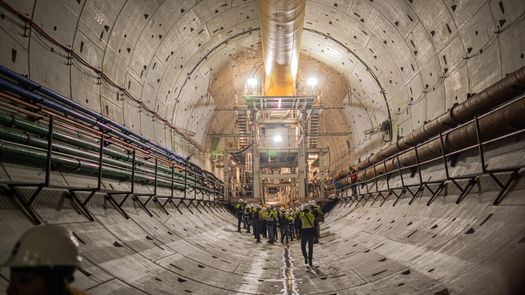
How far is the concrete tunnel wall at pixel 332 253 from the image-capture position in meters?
3.48

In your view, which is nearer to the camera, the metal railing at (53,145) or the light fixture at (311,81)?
the metal railing at (53,145)

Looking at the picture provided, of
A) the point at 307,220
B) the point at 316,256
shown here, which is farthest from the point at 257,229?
the point at 307,220

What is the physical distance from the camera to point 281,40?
11.6 m

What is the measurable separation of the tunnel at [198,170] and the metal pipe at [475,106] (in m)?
0.04

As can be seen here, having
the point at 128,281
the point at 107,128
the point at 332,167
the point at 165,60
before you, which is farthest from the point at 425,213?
the point at 332,167

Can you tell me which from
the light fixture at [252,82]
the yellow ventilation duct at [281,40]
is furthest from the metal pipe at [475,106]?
the light fixture at [252,82]

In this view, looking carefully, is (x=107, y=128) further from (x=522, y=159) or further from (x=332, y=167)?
(x=332, y=167)

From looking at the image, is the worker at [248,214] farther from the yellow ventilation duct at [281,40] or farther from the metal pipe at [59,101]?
the metal pipe at [59,101]

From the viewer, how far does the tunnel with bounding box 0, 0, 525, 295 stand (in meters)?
4.09

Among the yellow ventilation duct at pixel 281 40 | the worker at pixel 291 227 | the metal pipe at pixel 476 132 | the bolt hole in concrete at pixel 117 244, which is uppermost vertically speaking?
the yellow ventilation duct at pixel 281 40

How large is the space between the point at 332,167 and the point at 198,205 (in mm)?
14163

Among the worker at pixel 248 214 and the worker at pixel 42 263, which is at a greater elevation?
the worker at pixel 42 263

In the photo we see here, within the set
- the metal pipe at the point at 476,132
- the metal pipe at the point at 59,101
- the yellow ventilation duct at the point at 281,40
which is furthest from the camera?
the yellow ventilation duct at the point at 281,40

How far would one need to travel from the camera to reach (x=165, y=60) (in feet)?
33.8
